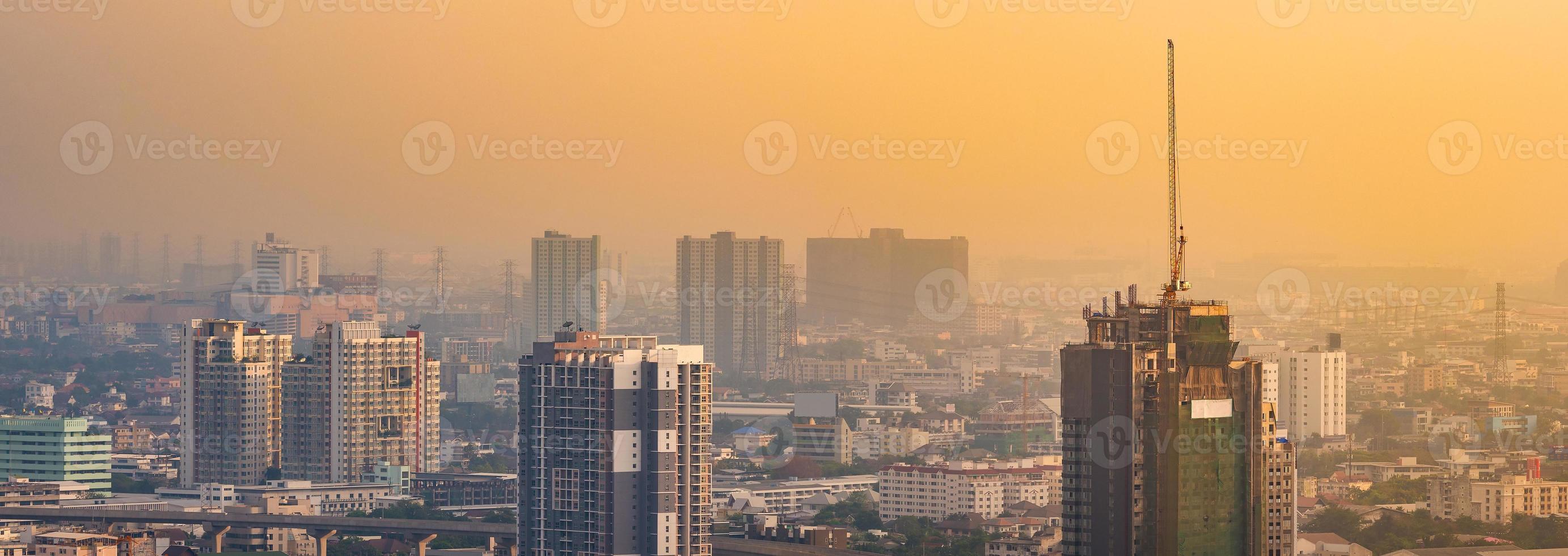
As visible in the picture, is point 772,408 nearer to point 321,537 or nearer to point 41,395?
point 41,395

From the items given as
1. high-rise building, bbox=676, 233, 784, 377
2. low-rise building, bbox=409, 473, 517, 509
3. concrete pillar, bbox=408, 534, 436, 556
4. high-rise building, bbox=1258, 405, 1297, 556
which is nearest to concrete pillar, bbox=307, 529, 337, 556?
concrete pillar, bbox=408, 534, 436, 556

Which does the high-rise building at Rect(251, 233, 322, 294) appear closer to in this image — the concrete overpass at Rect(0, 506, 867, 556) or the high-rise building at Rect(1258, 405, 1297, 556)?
the concrete overpass at Rect(0, 506, 867, 556)

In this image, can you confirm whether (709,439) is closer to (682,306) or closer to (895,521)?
(895,521)

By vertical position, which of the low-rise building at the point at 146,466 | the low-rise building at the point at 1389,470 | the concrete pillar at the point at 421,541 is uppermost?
the low-rise building at the point at 1389,470

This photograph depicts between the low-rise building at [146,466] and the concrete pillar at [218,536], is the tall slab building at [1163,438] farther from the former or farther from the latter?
the low-rise building at [146,466]

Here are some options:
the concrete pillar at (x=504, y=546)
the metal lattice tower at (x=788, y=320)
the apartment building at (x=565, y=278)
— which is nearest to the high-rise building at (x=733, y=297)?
the metal lattice tower at (x=788, y=320)

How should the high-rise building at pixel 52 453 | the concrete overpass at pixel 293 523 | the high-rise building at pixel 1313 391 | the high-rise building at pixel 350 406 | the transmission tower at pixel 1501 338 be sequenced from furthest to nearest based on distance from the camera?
1. the transmission tower at pixel 1501 338
2. the high-rise building at pixel 350 406
3. the high-rise building at pixel 52 453
4. the high-rise building at pixel 1313 391
5. the concrete overpass at pixel 293 523
